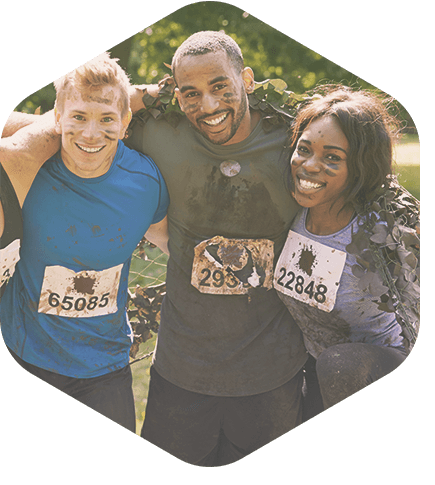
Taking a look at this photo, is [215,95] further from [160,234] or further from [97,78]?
[160,234]

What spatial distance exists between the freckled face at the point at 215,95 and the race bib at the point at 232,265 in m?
0.52

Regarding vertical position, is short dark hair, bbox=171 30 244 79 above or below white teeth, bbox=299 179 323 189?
above

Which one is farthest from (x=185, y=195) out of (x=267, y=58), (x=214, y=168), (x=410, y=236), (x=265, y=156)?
(x=410, y=236)

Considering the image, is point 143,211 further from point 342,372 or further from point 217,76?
point 342,372

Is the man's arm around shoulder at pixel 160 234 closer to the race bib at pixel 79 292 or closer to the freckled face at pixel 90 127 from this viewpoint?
the race bib at pixel 79 292

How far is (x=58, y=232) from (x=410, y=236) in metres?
1.74

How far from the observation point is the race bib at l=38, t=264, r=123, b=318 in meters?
3.89

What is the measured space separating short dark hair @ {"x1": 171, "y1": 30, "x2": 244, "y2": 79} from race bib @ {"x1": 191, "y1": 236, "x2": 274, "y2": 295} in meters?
0.86

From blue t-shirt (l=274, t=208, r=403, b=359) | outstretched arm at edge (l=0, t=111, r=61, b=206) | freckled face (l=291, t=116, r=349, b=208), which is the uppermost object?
freckled face (l=291, t=116, r=349, b=208)

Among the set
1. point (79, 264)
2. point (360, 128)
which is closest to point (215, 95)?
point (360, 128)

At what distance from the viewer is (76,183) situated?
3770 mm

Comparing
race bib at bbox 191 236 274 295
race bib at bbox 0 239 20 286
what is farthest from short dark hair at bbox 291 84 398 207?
race bib at bbox 0 239 20 286

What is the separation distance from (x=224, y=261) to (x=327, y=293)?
536 millimetres

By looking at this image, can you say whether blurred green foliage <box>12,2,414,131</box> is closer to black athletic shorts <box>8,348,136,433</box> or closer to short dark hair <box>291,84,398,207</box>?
short dark hair <box>291,84,398,207</box>
